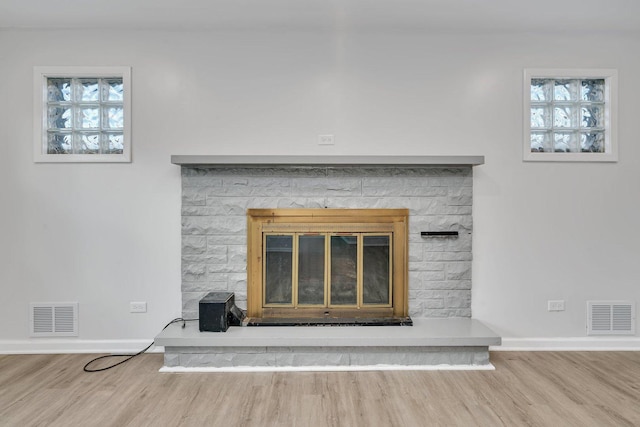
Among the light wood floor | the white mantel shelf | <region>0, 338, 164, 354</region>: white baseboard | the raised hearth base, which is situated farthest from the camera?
<region>0, 338, 164, 354</region>: white baseboard

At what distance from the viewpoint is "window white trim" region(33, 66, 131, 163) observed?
3.00 meters

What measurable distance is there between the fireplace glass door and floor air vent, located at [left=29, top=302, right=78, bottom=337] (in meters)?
1.49

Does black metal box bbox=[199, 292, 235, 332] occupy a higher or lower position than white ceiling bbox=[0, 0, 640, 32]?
lower

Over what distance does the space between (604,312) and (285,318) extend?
249 centimetres

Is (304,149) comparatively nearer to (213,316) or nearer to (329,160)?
(329,160)

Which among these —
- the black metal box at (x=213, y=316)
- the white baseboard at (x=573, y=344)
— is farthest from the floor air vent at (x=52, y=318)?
the white baseboard at (x=573, y=344)

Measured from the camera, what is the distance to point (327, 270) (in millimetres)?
3078

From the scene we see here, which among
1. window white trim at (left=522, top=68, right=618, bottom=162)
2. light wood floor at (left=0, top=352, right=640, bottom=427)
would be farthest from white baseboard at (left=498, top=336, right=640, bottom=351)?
window white trim at (left=522, top=68, right=618, bottom=162)

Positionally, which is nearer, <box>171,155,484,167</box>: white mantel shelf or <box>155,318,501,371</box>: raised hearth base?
<box>155,318,501,371</box>: raised hearth base

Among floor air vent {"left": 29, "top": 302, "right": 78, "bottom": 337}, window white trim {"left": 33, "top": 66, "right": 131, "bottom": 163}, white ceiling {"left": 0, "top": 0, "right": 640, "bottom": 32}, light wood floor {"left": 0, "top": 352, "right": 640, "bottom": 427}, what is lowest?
light wood floor {"left": 0, "top": 352, "right": 640, "bottom": 427}

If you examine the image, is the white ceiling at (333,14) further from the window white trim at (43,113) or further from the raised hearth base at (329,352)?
the raised hearth base at (329,352)

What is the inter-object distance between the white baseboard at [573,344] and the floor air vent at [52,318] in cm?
326

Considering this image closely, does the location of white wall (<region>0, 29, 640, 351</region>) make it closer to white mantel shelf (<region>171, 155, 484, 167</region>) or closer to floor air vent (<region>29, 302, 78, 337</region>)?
floor air vent (<region>29, 302, 78, 337</region>)

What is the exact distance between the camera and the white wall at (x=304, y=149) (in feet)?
9.87
